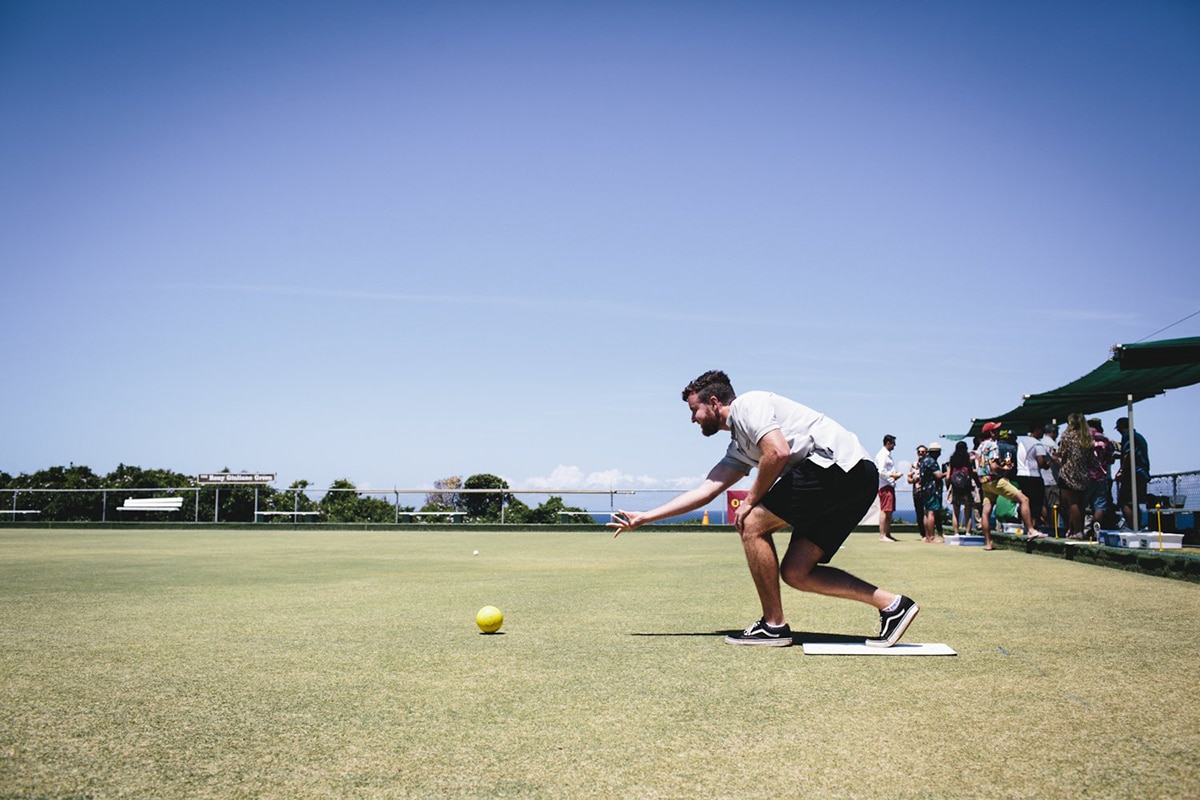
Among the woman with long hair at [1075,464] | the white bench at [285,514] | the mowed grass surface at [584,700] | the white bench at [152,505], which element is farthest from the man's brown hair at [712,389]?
the white bench at [152,505]

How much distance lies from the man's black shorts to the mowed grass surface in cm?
65

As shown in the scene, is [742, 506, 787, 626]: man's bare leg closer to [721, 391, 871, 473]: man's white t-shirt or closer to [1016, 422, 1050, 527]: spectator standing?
[721, 391, 871, 473]: man's white t-shirt

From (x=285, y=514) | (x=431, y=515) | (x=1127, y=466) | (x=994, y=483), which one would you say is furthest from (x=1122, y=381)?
(x=285, y=514)

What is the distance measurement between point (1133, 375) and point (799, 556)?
11.0 meters

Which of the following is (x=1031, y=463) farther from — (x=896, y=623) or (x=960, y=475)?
(x=896, y=623)

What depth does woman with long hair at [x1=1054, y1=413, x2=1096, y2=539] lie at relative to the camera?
12922 millimetres

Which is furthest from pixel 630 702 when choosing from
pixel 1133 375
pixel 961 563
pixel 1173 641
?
pixel 1133 375

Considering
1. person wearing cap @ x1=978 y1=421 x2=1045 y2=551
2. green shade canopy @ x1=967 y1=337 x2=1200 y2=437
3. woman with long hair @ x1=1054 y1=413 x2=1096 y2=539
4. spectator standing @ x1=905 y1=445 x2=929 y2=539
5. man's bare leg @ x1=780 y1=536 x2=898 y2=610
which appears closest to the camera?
man's bare leg @ x1=780 y1=536 x2=898 y2=610

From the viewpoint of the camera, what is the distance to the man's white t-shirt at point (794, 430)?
4930mm

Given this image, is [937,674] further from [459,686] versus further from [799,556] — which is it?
[459,686]

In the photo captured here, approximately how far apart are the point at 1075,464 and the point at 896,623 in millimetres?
9620

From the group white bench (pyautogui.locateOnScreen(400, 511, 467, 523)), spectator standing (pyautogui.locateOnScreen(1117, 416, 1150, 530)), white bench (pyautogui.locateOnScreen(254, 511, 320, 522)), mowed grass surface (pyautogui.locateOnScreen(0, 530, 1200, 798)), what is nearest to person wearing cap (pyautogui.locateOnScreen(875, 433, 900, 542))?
spectator standing (pyautogui.locateOnScreen(1117, 416, 1150, 530))

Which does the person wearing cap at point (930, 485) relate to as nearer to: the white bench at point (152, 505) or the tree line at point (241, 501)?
the tree line at point (241, 501)

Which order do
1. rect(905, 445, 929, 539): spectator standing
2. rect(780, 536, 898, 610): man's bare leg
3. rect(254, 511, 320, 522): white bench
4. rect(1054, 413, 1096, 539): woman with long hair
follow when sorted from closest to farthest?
rect(780, 536, 898, 610): man's bare leg < rect(1054, 413, 1096, 539): woman with long hair < rect(905, 445, 929, 539): spectator standing < rect(254, 511, 320, 522): white bench
